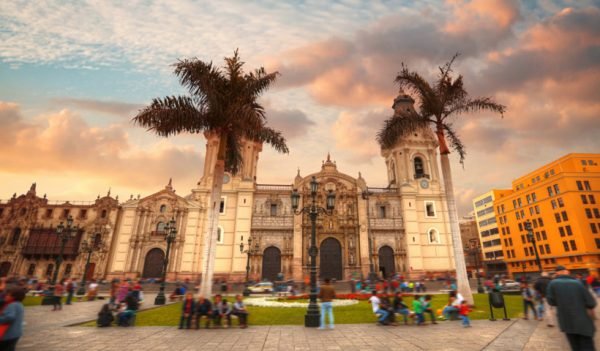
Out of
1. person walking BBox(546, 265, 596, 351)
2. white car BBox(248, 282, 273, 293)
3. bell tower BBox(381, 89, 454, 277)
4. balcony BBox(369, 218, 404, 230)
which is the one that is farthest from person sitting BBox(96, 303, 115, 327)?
bell tower BBox(381, 89, 454, 277)

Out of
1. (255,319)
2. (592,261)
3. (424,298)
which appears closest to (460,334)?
(424,298)

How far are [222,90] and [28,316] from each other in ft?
45.5

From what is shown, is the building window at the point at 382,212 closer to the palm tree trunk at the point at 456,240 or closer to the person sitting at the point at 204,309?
the palm tree trunk at the point at 456,240

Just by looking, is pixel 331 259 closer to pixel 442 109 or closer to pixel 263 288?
pixel 263 288

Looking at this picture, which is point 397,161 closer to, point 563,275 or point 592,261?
point 592,261

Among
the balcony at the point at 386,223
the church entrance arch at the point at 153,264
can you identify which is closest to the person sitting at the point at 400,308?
the balcony at the point at 386,223

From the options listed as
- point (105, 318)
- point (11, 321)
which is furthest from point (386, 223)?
point (11, 321)

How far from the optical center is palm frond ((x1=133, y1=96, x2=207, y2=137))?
49.9 ft

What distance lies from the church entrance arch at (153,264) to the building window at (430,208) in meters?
34.8

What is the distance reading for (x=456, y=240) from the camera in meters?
16.6

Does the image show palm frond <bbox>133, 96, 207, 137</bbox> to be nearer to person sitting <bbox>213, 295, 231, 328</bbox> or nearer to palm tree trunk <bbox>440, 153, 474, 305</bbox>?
person sitting <bbox>213, 295, 231, 328</bbox>

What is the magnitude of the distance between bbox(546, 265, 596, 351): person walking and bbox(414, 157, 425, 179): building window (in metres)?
39.9

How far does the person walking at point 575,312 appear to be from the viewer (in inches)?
191

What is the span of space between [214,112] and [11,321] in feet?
41.3
